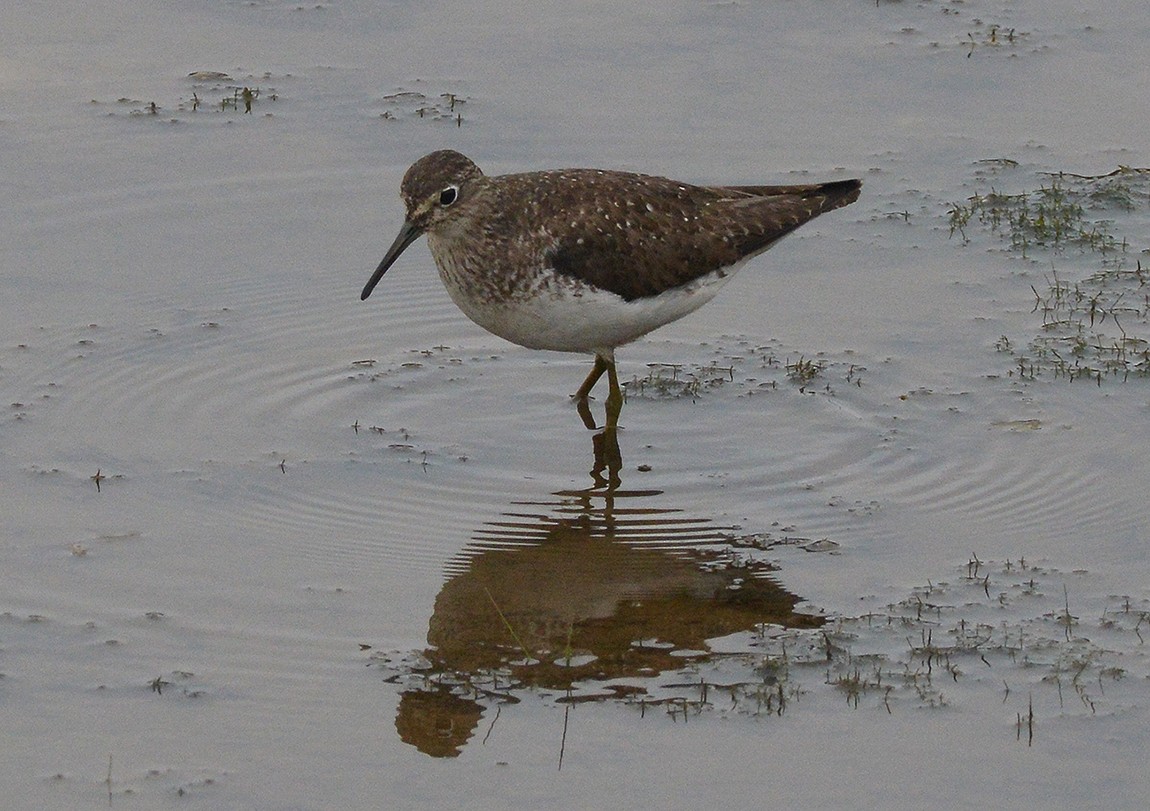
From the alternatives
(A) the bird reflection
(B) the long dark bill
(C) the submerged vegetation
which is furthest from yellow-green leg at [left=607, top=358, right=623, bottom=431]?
(C) the submerged vegetation

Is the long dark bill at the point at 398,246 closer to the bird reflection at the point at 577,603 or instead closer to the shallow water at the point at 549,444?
the shallow water at the point at 549,444

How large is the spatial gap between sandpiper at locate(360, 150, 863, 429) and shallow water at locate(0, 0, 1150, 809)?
607 mm

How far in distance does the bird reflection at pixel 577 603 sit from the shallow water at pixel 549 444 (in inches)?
1.0

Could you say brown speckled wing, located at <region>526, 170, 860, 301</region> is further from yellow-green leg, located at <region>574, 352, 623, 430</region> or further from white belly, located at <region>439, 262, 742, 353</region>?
yellow-green leg, located at <region>574, 352, 623, 430</region>

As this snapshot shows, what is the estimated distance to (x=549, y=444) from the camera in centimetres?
1020

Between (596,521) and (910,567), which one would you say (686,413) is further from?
(910,567)

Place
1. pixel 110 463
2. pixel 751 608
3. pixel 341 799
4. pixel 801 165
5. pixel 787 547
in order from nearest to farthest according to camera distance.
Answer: pixel 341 799 → pixel 751 608 → pixel 787 547 → pixel 110 463 → pixel 801 165

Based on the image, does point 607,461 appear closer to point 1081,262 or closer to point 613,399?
point 613,399

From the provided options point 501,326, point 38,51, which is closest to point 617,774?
point 501,326

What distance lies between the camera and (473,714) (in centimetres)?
729

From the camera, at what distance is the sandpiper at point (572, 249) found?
32.4 ft

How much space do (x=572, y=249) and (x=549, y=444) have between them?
41.6 inches

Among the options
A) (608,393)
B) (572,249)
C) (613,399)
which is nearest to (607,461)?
(613,399)

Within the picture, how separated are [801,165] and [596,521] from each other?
4.62 meters
